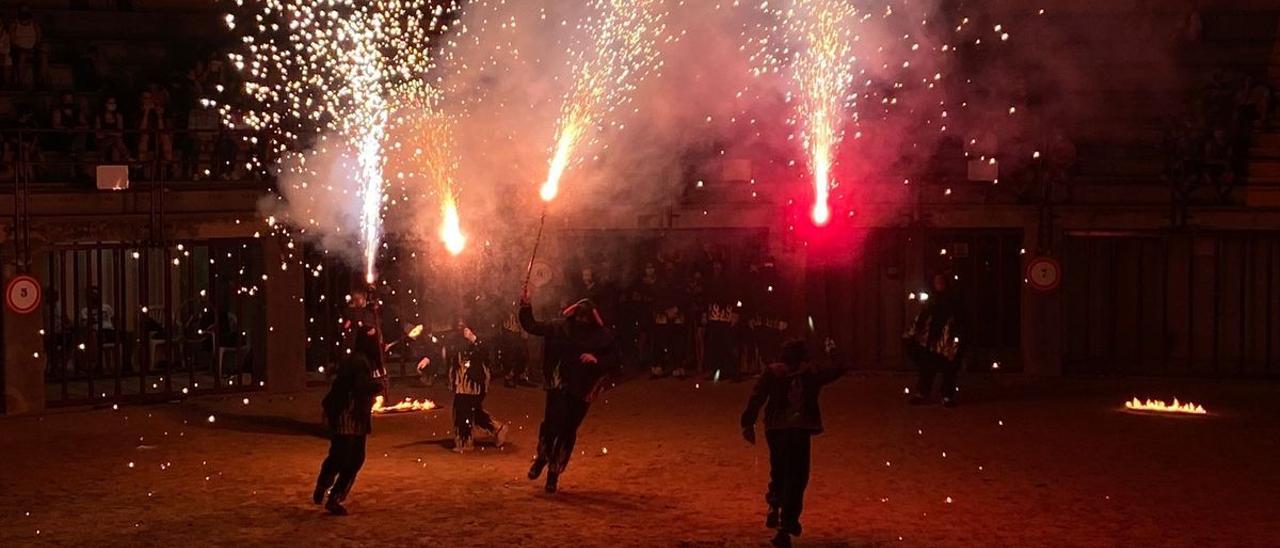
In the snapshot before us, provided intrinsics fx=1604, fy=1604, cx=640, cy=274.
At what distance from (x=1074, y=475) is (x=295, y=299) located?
11.6 meters

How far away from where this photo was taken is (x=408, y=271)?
23.5 metres

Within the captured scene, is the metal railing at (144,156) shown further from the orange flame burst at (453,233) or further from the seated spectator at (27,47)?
the orange flame burst at (453,233)

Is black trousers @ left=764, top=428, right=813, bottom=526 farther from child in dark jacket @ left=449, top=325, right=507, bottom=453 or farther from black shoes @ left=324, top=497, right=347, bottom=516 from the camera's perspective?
child in dark jacket @ left=449, top=325, right=507, bottom=453

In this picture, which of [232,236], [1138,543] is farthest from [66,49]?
[1138,543]

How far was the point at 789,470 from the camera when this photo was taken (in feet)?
39.8

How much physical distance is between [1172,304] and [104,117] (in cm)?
1568

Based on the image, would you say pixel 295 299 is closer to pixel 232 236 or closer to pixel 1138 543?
pixel 232 236

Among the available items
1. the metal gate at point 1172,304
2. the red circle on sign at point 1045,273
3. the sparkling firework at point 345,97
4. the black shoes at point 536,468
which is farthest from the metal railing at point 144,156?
the metal gate at point 1172,304

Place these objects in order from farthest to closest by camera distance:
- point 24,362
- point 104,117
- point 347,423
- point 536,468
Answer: point 104,117 < point 24,362 < point 536,468 < point 347,423

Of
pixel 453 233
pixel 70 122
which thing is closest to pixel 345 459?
pixel 453 233

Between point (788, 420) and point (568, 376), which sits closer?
point (788, 420)

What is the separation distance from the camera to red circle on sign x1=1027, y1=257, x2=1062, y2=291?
73.5 feet

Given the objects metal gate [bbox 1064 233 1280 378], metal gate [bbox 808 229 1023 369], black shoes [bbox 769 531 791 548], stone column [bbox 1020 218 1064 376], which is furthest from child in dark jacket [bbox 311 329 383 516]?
metal gate [bbox 1064 233 1280 378]

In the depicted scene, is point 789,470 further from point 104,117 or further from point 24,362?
point 104,117
